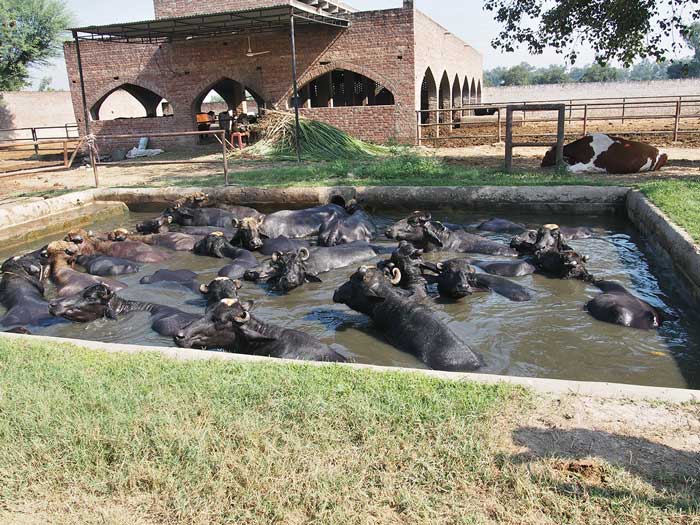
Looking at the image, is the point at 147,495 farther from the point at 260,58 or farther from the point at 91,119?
the point at 91,119

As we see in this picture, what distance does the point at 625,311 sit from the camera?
629 cm

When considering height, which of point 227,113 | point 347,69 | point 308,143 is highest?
point 347,69

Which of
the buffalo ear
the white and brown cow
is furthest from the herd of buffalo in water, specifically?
the white and brown cow

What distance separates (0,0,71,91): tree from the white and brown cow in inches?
1407

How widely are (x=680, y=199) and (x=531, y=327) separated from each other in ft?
15.5

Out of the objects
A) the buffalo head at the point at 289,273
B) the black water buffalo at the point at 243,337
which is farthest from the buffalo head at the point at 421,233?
the black water buffalo at the point at 243,337

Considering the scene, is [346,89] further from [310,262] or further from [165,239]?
[310,262]

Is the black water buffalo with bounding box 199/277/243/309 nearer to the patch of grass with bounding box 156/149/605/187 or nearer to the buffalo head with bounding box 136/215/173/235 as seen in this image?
the buffalo head with bounding box 136/215/173/235

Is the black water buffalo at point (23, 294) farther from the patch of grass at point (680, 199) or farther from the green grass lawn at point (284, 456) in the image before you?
the patch of grass at point (680, 199)

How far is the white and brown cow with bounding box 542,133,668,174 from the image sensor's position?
45.1 feet

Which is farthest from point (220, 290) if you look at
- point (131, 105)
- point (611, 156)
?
point (131, 105)

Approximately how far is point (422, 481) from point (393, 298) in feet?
10.4

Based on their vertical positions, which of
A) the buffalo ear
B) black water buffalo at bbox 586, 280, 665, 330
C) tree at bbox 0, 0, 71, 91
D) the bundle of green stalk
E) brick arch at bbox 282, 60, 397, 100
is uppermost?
tree at bbox 0, 0, 71, 91

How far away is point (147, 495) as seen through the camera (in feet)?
10.6
